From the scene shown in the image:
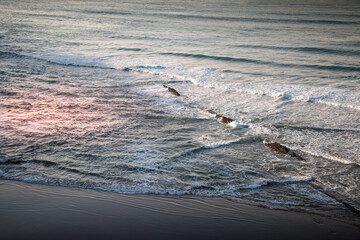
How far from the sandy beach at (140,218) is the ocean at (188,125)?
0.22 meters

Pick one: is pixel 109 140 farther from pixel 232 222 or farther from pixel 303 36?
pixel 303 36

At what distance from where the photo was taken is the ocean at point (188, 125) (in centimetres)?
439

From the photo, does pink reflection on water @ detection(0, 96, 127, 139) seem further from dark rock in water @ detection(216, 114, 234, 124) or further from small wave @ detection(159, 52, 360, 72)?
small wave @ detection(159, 52, 360, 72)

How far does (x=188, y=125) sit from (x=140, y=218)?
3.25 meters

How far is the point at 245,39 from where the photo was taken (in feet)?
69.6

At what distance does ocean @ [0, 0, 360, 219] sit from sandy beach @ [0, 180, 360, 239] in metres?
0.22

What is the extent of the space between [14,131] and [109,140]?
1.83 metres

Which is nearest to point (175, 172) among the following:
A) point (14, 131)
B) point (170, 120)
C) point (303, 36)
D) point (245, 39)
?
point (170, 120)

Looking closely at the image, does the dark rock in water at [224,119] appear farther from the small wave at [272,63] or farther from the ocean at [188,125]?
the small wave at [272,63]

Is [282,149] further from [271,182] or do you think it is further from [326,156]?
[271,182]

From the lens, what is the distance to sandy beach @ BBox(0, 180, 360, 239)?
132 inches

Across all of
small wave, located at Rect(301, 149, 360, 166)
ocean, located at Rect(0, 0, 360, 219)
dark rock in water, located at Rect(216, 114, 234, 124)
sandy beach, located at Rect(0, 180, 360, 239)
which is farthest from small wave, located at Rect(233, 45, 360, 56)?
sandy beach, located at Rect(0, 180, 360, 239)

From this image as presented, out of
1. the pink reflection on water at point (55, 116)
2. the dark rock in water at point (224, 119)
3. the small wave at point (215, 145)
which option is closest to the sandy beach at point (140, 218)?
the small wave at point (215, 145)

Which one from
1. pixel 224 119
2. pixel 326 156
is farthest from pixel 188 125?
pixel 326 156
